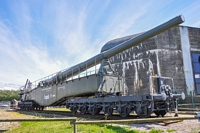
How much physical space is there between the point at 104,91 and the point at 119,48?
101 inches

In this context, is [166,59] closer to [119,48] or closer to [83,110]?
[119,48]

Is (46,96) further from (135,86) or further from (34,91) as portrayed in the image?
(135,86)

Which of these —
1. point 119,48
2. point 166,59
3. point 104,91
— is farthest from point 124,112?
point 166,59

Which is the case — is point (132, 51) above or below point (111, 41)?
below

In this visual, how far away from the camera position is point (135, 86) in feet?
74.7

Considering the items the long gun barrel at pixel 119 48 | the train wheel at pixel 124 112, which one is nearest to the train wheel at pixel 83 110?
the long gun barrel at pixel 119 48

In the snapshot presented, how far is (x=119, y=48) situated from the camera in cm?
1046

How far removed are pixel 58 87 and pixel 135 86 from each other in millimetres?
11090

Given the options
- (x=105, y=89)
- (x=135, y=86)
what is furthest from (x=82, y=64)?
(x=135, y=86)

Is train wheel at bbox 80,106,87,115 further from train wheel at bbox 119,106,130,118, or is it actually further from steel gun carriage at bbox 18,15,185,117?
train wheel at bbox 119,106,130,118

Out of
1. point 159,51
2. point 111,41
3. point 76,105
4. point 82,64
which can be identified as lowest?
point 76,105

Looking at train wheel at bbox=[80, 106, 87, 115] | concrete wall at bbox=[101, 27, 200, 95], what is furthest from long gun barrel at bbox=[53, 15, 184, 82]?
concrete wall at bbox=[101, 27, 200, 95]

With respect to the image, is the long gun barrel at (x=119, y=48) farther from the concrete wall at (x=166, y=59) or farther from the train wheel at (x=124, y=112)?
the concrete wall at (x=166, y=59)

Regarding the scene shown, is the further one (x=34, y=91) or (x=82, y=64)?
(x=34, y=91)
